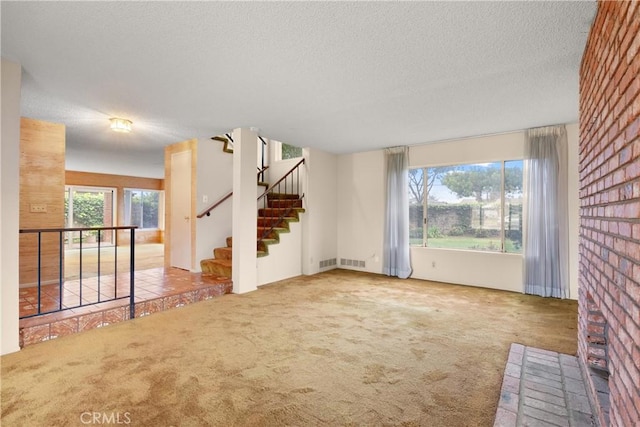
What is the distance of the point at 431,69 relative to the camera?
2.70 meters

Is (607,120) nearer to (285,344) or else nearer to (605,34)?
(605,34)

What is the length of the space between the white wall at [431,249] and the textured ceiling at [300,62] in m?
0.58

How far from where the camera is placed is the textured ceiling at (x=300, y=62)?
1960 millimetres

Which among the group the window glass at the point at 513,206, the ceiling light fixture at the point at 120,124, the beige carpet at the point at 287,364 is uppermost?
the ceiling light fixture at the point at 120,124

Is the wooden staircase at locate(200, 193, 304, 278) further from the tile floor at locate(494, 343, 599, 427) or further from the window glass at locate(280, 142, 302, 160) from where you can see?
the tile floor at locate(494, 343, 599, 427)

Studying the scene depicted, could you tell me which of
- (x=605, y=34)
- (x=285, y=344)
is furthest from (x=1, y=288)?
(x=605, y=34)

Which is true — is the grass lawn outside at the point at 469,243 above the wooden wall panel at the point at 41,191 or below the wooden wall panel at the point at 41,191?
below

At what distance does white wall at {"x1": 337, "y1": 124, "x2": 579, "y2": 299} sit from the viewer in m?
4.78

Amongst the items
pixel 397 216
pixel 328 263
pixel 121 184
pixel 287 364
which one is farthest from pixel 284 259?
pixel 121 184

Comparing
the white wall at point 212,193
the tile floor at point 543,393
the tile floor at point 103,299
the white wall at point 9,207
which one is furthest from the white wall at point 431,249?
the white wall at point 9,207

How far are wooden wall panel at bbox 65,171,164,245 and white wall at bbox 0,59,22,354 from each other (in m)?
7.71

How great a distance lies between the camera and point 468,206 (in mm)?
5309

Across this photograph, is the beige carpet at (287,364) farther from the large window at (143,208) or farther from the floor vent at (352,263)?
the large window at (143,208)

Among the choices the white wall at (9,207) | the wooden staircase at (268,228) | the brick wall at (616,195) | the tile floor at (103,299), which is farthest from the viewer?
→ the wooden staircase at (268,228)
